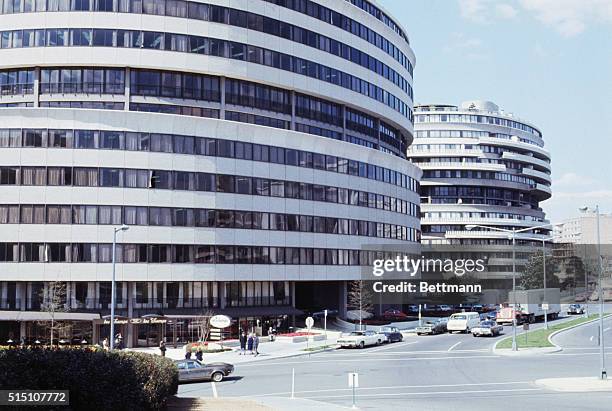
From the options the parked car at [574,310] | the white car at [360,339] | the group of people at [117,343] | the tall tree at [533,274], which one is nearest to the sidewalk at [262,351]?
the group of people at [117,343]

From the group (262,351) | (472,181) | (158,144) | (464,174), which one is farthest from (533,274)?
(158,144)

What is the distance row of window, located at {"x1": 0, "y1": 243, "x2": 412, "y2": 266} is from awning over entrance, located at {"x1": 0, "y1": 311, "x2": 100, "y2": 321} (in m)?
Answer: 4.20

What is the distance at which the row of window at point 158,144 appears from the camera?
58594 millimetres

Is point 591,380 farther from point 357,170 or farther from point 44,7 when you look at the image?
point 44,7

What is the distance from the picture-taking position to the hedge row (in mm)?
18109

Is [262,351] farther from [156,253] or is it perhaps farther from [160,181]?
[160,181]

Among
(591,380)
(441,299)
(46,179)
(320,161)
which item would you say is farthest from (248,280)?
(441,299)

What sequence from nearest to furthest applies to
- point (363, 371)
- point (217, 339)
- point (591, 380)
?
point (591, 380) → point (363, 371) → point (217, 339)

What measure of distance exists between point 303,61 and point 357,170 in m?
13.2

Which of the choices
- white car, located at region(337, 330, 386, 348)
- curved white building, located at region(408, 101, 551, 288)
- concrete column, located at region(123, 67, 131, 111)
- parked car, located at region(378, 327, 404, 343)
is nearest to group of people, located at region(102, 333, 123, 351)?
white car, located at region(337, 330, 386, 348)

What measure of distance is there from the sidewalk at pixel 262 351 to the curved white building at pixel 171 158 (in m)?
4.08

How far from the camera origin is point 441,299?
112 meters

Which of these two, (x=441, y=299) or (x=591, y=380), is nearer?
(x=591, y=380)

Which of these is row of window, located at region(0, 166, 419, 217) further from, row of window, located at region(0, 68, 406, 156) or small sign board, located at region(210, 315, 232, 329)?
small sign board, located at region(210, 315, 232, 329)
